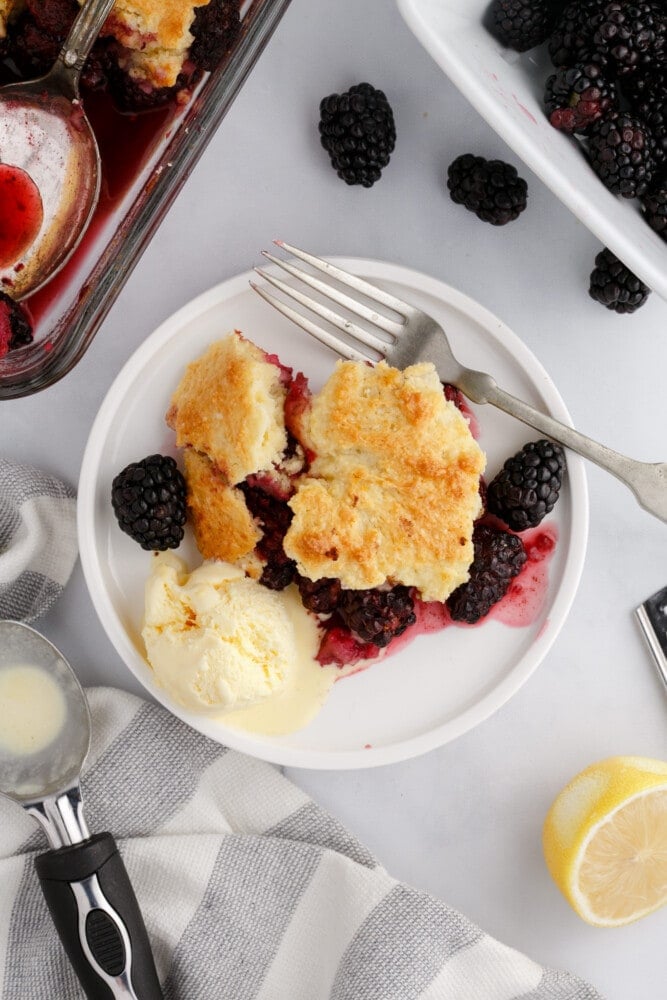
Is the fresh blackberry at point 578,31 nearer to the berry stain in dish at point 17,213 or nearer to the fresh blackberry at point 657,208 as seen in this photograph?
the fresh blackberry at point 657,208

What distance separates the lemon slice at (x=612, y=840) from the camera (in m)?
1.84

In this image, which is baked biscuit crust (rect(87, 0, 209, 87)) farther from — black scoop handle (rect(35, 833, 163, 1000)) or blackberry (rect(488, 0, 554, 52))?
black scoop handle (rect(35, 833, 163, 1000))

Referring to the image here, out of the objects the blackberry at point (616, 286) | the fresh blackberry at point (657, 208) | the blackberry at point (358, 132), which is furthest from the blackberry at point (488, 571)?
the blackberry at point (358, 132)

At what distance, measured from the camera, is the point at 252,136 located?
1936mm

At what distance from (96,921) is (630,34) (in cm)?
194

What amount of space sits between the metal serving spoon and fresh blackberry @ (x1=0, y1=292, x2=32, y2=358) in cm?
2

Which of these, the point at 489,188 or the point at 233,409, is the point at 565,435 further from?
the point at 233,409

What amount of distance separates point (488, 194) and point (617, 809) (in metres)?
1.26

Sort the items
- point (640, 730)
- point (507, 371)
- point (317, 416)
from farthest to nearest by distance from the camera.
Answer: point (640, 730)
point (507, 371)
point (317, 416)

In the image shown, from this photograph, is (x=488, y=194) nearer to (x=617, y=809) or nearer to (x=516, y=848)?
(x=617, y=809)

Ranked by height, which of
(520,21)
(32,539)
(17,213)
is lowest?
(32,539)

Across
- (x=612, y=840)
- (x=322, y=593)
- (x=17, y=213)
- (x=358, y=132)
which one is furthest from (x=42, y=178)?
(x=612, y=840)

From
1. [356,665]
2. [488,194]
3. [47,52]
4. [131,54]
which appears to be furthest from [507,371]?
[47,52]

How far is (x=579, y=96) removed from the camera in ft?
5.49
